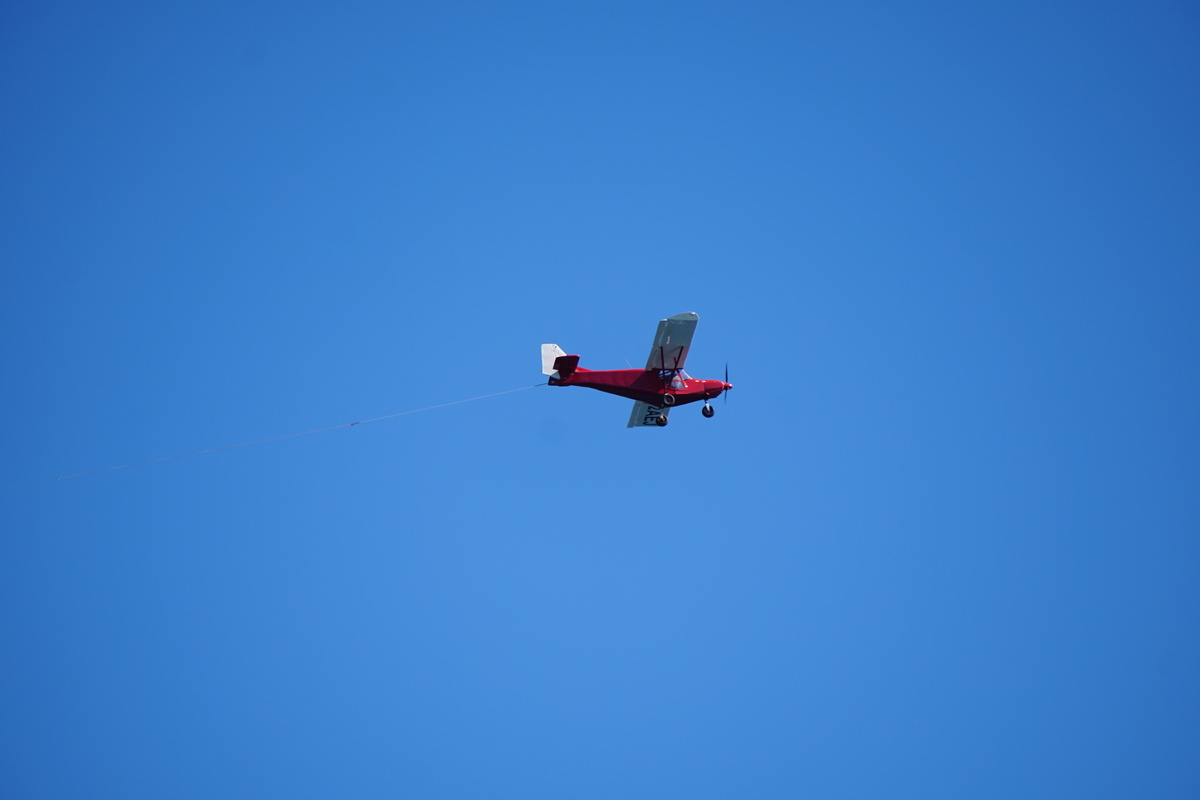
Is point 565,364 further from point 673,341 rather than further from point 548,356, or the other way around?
point 673,341

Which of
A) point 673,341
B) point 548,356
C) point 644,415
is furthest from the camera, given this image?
point 644,415

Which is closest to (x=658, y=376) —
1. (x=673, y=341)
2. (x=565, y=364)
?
(x=673, y=341)

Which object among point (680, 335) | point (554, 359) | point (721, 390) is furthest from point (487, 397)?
point (721, 390)

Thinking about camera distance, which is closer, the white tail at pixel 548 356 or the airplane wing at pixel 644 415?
the white tail at pixel 548 356

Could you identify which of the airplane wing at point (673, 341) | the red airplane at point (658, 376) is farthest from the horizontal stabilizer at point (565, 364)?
the airplane wing at point (673, 341)

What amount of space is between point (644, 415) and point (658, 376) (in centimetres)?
235

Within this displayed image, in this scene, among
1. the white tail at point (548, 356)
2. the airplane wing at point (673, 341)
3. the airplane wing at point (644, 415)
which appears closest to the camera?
the airplane wing at point (673, 341)

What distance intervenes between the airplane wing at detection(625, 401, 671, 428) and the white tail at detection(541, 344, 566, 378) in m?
4.15

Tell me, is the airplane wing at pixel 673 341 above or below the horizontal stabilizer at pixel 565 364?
above

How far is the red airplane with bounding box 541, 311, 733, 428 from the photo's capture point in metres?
38.6

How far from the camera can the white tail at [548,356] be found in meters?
39.4

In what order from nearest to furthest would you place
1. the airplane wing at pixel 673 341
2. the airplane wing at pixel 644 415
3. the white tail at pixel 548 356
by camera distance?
1. the airplane wing at pixel 673 341
2. the white tail at pixel 548 356
3. the airplane wing at pixel 644 415

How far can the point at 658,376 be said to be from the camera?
3994cm

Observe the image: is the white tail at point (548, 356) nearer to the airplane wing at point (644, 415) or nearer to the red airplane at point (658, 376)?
the red airplane at point (658, 376)
